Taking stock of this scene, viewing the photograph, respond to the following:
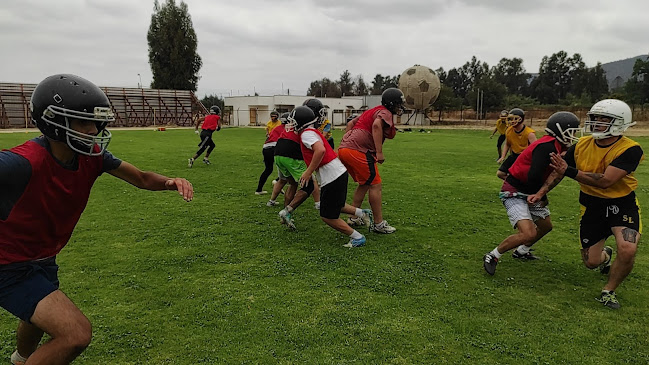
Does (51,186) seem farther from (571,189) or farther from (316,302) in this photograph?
(571,189)

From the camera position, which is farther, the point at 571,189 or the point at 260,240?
the point at 571,189

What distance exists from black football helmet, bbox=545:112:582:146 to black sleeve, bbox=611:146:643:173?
2.08 ft

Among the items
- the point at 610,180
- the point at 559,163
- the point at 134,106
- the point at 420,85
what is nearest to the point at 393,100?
the point at 559,163

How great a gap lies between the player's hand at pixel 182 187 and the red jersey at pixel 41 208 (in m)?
0.61

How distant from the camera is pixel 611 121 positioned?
4.46 m

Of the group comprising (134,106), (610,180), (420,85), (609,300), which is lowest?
(609,300)

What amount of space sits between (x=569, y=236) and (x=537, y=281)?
2252 mm

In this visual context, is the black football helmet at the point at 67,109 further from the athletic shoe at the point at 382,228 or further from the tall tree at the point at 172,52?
the tall tree at the point at 172,52

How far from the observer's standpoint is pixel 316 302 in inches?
175

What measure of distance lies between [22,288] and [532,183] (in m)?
4.90

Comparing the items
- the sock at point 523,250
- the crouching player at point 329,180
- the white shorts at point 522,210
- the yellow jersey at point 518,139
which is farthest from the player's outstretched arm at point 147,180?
the yellow jersey at point 518,139

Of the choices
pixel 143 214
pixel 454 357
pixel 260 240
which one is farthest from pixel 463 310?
pixel 143 214

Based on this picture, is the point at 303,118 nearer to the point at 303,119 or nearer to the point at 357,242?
the point at 303,119

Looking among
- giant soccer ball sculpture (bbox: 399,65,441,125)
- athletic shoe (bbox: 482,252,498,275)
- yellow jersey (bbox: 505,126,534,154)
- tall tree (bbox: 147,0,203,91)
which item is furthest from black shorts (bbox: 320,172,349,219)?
tall tree (bbox: 147,0,203,91)
